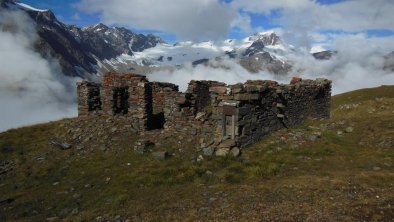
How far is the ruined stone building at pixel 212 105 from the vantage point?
23.1m

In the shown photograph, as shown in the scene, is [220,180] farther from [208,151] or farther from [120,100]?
[120,100]

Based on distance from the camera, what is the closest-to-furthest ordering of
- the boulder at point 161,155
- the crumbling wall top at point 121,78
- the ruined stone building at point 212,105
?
the boulder at point 161,155
the ruined stone building at point 212,105
the crumbling wall top at point 121,78

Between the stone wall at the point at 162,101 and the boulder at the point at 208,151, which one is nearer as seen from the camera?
the boulder at the point at 208,151

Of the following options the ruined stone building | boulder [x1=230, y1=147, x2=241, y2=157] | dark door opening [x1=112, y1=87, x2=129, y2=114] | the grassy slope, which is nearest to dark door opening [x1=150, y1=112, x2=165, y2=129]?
the ruined stone building

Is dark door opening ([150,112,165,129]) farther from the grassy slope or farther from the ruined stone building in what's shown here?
the grassy slope

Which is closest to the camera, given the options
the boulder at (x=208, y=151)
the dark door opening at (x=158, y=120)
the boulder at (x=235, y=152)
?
the boulder at (x=235, y=152)

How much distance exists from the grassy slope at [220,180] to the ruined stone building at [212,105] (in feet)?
4.65

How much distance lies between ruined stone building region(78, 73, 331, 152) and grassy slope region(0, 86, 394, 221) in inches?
55.8

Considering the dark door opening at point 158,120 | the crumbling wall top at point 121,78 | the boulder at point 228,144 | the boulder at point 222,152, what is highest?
the crumbling wall top at point 121,78

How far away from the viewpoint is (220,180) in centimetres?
1814

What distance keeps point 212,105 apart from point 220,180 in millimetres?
7657

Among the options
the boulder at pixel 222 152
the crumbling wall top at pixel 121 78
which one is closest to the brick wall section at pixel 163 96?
the crumbling wall top at pixel 121 78

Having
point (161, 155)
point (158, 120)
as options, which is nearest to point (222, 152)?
point (161, 155)

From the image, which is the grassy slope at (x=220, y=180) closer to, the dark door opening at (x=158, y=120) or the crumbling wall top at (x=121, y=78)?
the dark door opening at (x=158, y=120)
